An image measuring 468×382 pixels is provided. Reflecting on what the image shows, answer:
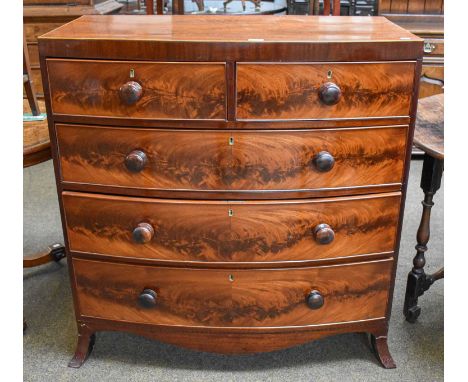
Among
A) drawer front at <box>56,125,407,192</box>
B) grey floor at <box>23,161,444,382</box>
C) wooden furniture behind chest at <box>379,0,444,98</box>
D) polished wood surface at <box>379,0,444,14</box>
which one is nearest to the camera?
drawer front at <box>56,125,407,192</box>

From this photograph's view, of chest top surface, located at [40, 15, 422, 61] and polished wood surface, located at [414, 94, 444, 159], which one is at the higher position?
chest top surface, located at [40, 15, 422, 61]

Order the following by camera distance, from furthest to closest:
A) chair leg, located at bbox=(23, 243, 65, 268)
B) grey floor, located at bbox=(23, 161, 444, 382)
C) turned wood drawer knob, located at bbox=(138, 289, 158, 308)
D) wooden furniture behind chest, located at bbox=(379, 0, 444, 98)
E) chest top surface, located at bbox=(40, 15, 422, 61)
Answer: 1. wooden furniture behind chest, located at bbox=(379, 0, 444, 98)
2. chair leg, located at bbox=(23, 243, 65, 268)
3. grey floor, located at bbox=(23, 161, 444, 382)
4. turned wood drawer knob, located at bbox=(138, 289, 158, 308)
5. chest top surface, located at bbox=(40, 15, 422, 61)

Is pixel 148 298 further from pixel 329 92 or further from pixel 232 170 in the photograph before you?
pixel 329 92

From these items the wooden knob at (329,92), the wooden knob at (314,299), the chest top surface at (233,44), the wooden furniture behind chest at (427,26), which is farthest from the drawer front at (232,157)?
the wooden furniture behind chest at (427,26)

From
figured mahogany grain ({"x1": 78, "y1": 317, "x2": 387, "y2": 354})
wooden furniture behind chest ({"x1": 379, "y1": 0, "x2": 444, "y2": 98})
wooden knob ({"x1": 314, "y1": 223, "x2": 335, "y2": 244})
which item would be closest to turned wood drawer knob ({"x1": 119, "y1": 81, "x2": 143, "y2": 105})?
wooden knob ({"x1": 314, "y1": 223, "x2": 335, "y2": 244})

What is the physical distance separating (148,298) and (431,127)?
1.06m

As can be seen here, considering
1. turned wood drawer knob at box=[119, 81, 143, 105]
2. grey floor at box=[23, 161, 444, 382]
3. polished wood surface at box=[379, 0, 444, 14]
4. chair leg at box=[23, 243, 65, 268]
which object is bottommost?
grey floor at box=[23, 161, 444, 382]

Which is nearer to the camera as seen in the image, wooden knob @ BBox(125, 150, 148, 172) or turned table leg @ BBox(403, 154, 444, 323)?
wooden knob @ BBox(125, 150, 148, 172)

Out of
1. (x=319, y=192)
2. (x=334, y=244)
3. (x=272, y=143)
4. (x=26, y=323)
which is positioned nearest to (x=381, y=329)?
(x=334, y=244)

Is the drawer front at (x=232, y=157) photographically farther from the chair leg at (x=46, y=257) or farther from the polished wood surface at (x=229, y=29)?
the chair leg at (x=46, y=257)

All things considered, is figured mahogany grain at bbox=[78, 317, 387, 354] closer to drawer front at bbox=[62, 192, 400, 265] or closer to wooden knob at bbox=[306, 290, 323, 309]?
wooden knob at bbox=[306, 290, 323, 309]

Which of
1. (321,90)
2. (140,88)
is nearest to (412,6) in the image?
(321,90)

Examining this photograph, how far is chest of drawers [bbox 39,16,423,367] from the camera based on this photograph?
145 cm

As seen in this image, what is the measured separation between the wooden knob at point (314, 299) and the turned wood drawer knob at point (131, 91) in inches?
31.2
